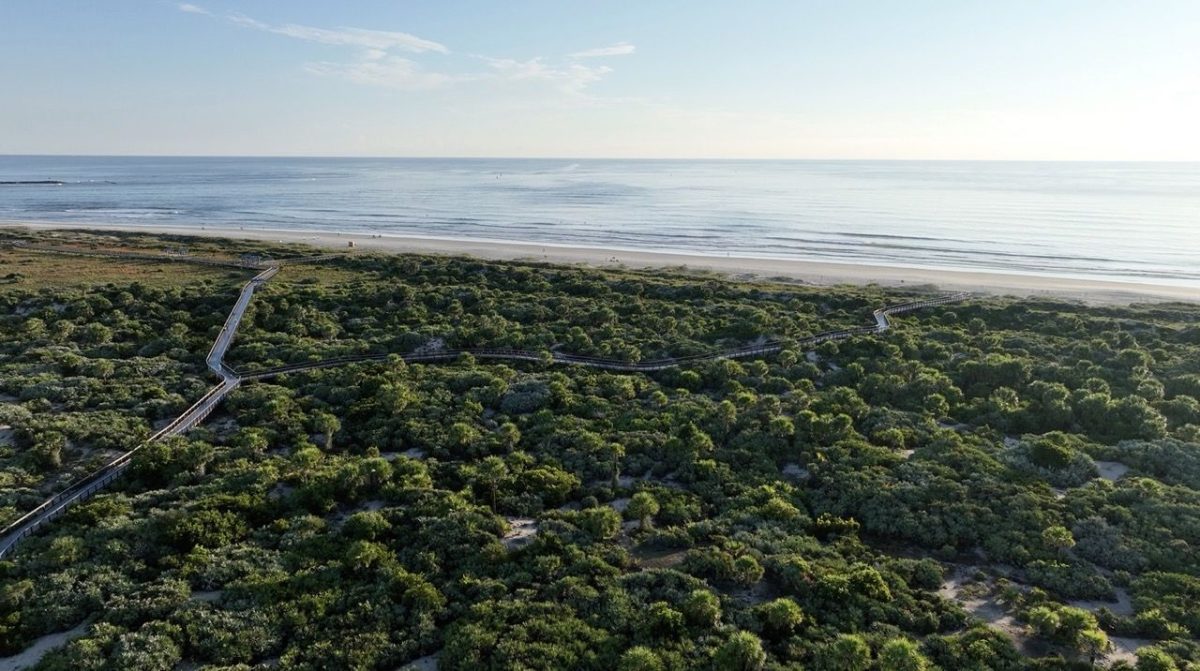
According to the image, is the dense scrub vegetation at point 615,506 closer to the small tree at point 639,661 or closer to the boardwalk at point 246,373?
the small tree at point 639,661

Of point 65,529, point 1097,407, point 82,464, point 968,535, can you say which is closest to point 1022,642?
point 968,535

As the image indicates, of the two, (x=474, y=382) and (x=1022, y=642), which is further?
(x=474, y=382)

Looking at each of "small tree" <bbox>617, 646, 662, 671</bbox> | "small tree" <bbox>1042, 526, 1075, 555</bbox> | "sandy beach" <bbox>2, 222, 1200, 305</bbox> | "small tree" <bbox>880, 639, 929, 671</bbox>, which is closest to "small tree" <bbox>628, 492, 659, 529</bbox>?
"small tree" <bbox>617, 646, 662, 671</bbox>

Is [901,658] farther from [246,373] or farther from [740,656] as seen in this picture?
[246,373]

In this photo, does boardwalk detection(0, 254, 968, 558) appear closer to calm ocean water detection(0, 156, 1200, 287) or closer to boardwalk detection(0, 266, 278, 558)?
boardwalk detection(0, 266, 278, 558)

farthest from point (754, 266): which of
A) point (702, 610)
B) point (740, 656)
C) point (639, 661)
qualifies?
point (639, 661)

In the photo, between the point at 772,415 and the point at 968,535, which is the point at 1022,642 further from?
the point at 772,415

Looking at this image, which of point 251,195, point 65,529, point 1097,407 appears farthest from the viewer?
point 251,195
